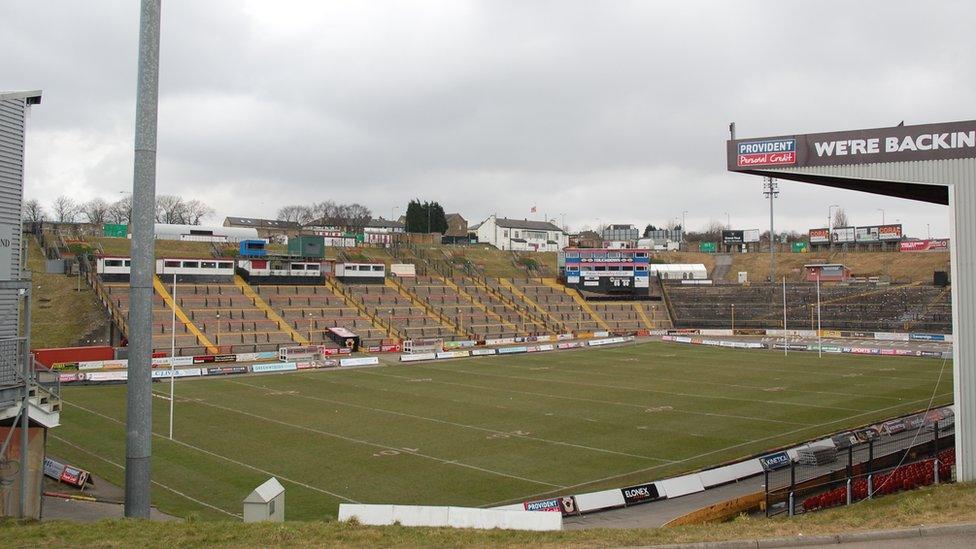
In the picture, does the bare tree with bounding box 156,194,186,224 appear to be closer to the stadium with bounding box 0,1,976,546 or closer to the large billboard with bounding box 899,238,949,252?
the stadium with bounding box 0,1,976,546

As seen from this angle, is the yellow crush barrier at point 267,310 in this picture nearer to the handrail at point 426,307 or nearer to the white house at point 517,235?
the handrail at point 426,307

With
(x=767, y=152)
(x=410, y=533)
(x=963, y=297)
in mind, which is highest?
(x=767, y=152)

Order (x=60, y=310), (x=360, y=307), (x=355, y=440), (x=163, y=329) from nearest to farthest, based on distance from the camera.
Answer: (x=355, y=440), (x=163, y=329), (x=60, y=310), (x=360, y=307)

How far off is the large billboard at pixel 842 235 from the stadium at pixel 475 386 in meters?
16.7

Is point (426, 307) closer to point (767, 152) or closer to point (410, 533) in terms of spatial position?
point (767, 152)

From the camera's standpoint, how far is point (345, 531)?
14602mm

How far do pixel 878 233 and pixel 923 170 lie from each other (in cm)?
12490

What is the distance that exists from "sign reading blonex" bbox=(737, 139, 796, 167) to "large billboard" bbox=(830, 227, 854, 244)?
126 meters

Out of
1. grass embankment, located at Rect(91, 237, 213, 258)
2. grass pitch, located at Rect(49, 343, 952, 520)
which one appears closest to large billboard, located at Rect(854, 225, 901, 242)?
grass pitch, located at Rect(49, 343, 952, 520)

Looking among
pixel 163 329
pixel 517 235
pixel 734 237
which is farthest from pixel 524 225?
pixel 163 329

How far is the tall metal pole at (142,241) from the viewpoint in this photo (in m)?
11.5

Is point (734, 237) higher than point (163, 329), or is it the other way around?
point (734, 237)

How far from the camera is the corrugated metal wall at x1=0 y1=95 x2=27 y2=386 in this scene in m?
21.3

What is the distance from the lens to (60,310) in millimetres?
74875
